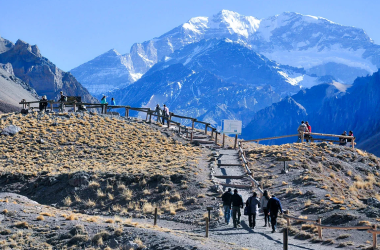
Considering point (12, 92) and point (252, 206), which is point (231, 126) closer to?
point (252, 206)

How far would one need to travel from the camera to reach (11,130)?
4206 centimetres

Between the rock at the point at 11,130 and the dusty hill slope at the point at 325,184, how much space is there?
18.9m

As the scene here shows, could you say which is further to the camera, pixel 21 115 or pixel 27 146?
pixel 21 115

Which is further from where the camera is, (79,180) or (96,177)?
(96,177)

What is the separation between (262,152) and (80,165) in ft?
45.9

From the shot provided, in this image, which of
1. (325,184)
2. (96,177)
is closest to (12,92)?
(96,177)

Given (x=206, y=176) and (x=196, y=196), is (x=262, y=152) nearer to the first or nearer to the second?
(x=206, y=176)

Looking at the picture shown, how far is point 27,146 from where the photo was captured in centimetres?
3941

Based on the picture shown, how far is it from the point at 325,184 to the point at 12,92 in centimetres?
16161

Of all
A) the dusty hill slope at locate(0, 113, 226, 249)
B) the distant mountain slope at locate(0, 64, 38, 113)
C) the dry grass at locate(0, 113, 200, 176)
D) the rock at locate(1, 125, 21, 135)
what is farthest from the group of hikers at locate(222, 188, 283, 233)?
the distant mountain slope at locate(0, 64, 38, 113)

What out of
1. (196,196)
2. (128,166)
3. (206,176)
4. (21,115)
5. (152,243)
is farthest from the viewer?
(21,115)

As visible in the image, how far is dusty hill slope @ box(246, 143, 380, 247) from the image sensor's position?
22.2 metres

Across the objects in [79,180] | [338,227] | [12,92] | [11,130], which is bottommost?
[338,227]

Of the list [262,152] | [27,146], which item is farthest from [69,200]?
[262,152]
